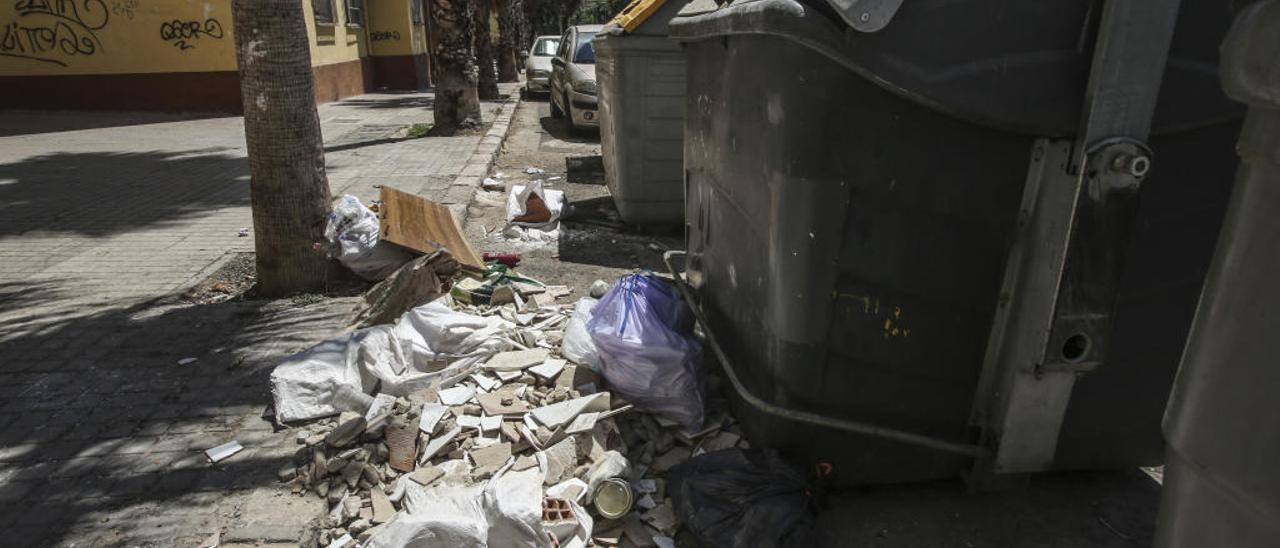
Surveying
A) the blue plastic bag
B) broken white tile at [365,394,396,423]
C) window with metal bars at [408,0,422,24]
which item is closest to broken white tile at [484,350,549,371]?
the blue plastic bag

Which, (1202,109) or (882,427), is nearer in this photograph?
(1202,109)

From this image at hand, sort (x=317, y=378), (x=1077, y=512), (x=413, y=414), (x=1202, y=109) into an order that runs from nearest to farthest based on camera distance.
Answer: (x=1202, y=109)
(x=1077, y=512)
(x=413, y=414)
(x=317, y=378)

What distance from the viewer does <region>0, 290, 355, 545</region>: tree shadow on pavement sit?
2504mm

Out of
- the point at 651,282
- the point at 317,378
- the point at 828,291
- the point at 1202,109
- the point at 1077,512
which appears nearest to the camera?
the point at 1202,109

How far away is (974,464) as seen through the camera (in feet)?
7.99

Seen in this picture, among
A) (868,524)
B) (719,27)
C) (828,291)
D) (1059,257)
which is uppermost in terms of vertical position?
(719,27)

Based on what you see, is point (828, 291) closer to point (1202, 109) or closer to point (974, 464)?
point (974, 464)

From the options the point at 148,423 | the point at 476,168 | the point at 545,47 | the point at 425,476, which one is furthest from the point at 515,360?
the point at 545,47

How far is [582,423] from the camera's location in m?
2.80

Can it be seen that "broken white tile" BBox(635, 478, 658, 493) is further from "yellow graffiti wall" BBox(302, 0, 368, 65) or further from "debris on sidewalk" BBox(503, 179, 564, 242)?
"yellow graffiti wall" BBox(302, 0, 368, 65)

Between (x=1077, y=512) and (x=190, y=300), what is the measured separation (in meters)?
4.52

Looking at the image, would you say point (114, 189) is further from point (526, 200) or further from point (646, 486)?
point (646, 486)

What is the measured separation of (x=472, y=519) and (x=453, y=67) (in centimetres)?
910

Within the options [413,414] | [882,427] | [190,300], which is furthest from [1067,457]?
[190,300]
